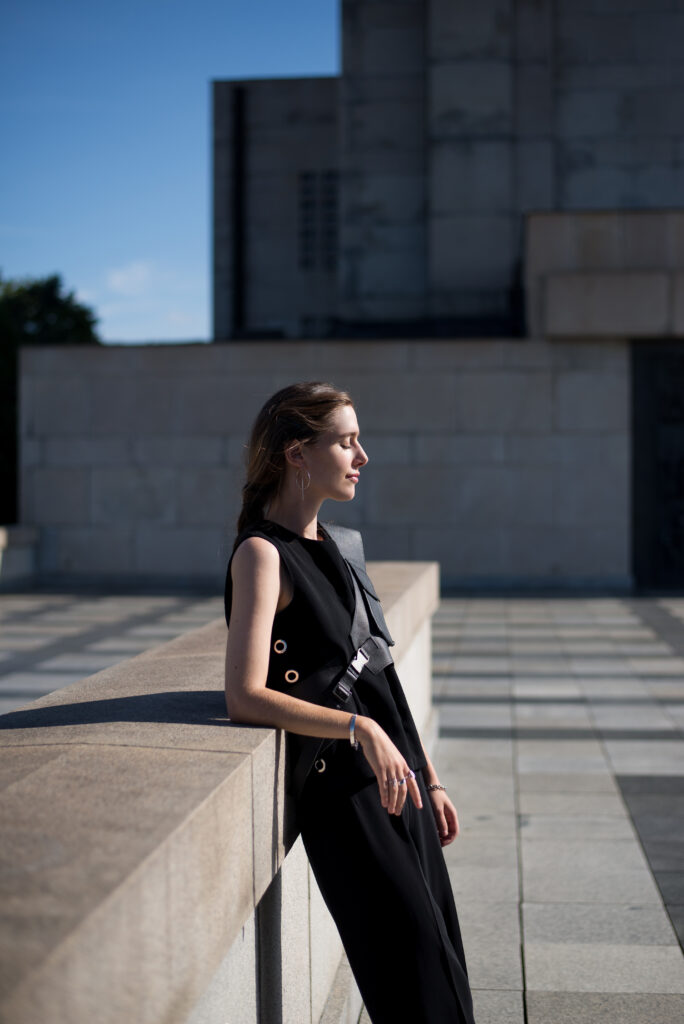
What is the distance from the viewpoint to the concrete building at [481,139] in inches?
842

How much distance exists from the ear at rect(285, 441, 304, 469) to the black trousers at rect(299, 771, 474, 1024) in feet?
2.45

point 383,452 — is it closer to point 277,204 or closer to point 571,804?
point 571,804

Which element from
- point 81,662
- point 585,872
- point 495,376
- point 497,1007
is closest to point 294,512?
point 497,1007

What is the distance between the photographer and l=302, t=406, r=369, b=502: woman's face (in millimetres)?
2678

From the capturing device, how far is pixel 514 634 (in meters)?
13.0

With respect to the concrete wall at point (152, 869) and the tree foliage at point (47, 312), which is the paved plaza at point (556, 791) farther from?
the tree foliage at point (47, 312)

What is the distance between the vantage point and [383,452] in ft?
60.0

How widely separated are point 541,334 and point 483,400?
145cm

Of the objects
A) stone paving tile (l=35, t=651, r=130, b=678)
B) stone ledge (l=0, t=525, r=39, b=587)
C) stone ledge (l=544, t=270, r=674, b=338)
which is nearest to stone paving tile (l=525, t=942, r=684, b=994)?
stone paving tile (l=35, t=651, r=130, b=678)

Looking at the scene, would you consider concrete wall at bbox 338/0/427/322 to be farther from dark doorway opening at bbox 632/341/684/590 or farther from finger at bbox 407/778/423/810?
finger at bbox 407/778/423/810

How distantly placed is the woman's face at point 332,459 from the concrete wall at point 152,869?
62 cm

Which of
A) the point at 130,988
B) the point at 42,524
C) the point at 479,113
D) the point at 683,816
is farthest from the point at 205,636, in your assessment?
the point at 479,113

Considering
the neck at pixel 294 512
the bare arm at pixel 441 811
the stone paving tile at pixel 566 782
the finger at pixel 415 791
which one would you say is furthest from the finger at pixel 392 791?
the stone paving tile at pixel 566 782

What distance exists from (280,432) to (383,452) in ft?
51.3
